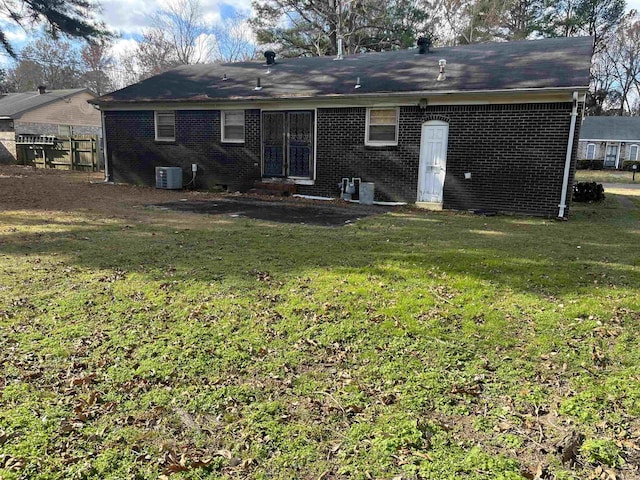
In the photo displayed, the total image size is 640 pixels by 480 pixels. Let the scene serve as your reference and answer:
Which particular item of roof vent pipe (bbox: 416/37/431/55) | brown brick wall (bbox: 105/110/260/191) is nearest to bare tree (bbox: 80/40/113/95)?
brown brick wall (bbox: 105/110/260/191)

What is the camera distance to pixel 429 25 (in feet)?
103

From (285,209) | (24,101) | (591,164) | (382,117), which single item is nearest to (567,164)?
(382,117)

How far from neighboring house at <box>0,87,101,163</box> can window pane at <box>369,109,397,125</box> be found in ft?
88.3

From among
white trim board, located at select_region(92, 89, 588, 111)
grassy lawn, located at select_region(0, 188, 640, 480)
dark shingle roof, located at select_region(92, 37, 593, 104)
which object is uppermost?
dark shingle roof, located at select_region(92, 37, 593, 104)

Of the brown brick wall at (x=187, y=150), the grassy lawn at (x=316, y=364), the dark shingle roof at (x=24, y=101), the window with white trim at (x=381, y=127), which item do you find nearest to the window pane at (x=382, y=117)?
the window with white trim at (x=381, y=127)

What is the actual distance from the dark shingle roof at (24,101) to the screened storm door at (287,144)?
1030 inches

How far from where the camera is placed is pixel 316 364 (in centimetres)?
337

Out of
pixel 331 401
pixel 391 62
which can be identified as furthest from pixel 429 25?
pixel 331 401

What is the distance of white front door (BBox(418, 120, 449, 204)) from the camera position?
38.0 feet

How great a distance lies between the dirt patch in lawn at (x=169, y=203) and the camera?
10.1m

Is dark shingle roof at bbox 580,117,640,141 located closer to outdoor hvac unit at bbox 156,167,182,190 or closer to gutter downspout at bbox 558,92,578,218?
gutter downspout at bbox 558,92,578,218

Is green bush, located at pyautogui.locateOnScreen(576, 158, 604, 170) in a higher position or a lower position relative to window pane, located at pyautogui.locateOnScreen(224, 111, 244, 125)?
lower

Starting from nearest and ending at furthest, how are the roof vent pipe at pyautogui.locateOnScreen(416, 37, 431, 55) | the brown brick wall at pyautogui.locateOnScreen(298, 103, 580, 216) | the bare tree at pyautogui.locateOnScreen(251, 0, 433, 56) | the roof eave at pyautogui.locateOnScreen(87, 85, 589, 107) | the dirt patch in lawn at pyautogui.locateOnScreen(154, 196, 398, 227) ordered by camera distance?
the dirt patch in lawn at pyautogui.locateOnScreen(154, 196, 398, 227), the roof eave at pyautogui.locateOnScreen(87, 85, 589, 107), the brown brick wall at pyautogui.locateOnScreen(298, 103, 580, 216), the roof vent pipe at pyautogui.locateOnScreen(416, 37, 431, 55), the bare tree at pyautogui.locateOnScreen(251, 0, 433, 56)

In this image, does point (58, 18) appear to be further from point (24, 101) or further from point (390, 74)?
point (24, 101)
